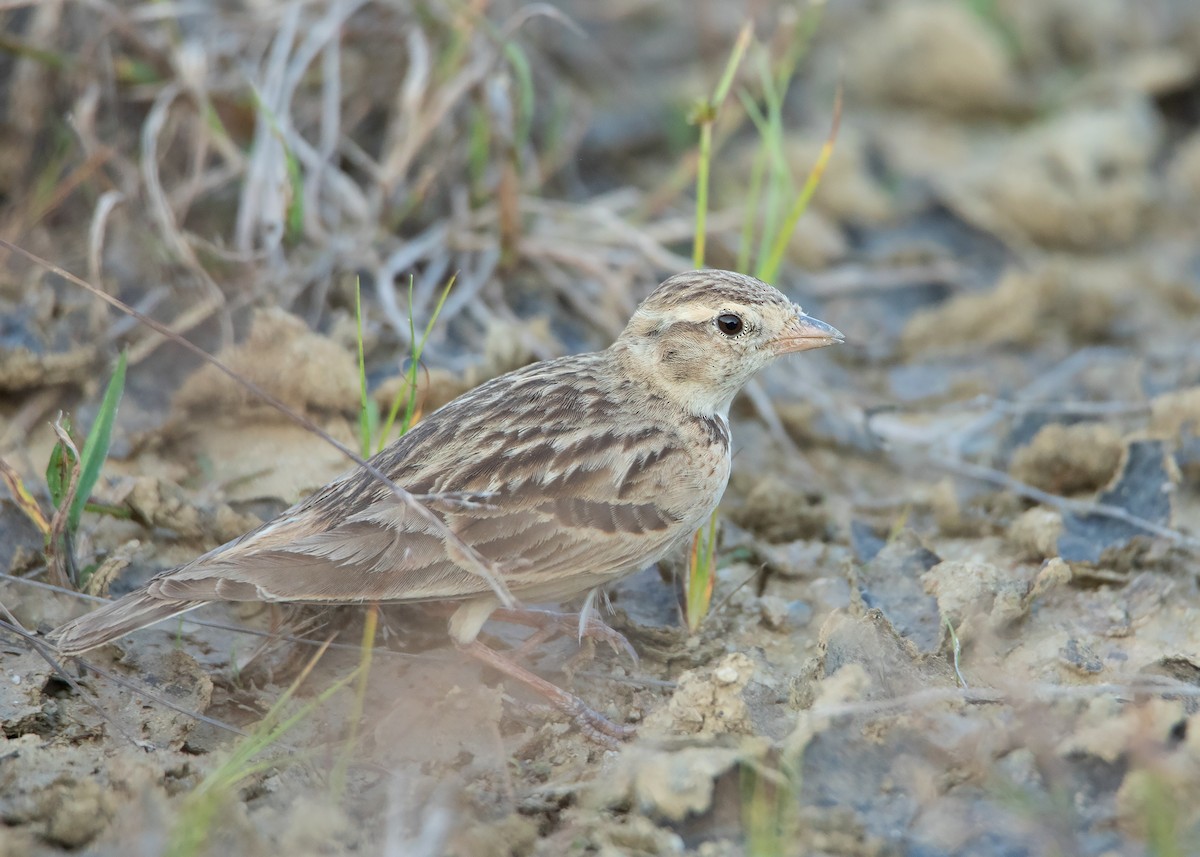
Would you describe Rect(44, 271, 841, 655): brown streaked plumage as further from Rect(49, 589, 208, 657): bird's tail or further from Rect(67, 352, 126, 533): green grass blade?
Rect(67, 352, 126, 533): green grass blade

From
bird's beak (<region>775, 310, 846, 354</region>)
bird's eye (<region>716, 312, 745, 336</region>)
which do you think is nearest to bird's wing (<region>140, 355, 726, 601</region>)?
bird's eye (<region>716, 312, 745, 336</region>)

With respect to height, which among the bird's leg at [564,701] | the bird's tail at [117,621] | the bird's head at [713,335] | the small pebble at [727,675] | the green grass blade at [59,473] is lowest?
the bird's leg at [564,701]

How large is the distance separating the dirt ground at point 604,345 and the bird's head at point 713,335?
29.0 inches

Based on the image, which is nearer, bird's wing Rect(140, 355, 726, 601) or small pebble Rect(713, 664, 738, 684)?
small pebble Rect(713, 664, 738, 684)

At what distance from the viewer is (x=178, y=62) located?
21.6 ft

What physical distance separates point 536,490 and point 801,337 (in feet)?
3.80

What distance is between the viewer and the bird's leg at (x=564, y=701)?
4.16 meters

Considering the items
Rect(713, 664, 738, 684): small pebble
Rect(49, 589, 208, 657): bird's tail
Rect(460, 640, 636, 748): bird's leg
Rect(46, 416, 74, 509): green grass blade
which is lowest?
Rect(460, 640, 636, 748): bird's leg

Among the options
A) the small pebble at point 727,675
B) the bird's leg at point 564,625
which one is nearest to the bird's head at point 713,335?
the bird's leg at point 564,625

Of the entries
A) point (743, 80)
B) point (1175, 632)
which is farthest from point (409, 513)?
point (743, 80)

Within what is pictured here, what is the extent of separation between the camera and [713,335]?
15.6 feet

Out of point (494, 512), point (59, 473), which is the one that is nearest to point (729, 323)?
point (494, 512)

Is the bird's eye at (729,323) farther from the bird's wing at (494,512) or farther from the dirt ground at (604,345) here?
the dirt ground at (604,345)

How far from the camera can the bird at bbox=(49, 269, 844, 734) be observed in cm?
398
